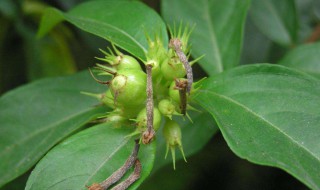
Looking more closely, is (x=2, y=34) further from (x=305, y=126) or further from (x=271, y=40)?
(x=305, y=126)

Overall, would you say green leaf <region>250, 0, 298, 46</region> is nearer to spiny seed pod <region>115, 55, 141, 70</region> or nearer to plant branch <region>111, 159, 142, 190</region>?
spiny seed pod <region>115, 55, 141, 70</region>

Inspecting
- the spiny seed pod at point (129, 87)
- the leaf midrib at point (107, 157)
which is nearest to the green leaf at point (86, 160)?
the leaf midrib at point (107, 157)

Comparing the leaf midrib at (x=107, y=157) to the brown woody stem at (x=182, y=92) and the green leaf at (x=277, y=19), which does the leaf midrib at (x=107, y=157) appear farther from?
the green leaf at (x=277, y=19)

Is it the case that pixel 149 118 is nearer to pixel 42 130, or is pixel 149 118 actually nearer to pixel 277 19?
pixel 42 130

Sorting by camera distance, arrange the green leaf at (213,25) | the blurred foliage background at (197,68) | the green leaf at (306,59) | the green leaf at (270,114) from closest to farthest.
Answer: the green leaf at (270,114) → the green leaf at (213,25) → the green leaf at (306,59) → the blurred foliage background at (197,68)

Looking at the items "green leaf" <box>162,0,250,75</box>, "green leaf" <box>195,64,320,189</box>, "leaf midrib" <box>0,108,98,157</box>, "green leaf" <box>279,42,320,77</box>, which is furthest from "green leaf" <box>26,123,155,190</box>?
"green leaf" <box>279,42,320,77</box>
